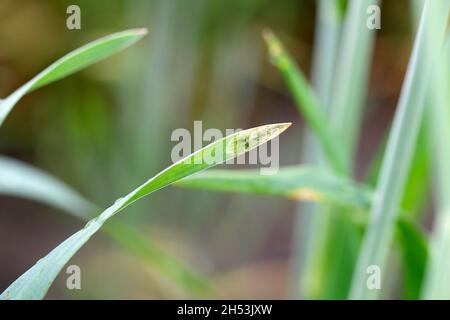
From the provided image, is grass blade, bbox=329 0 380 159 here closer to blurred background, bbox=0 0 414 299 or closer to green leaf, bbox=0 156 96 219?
green leaf, bbox=0 156 96 219

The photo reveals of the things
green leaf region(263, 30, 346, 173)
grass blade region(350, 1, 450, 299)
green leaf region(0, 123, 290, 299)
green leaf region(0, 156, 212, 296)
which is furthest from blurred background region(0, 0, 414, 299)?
green leaf region(0, 123, 290, 299)

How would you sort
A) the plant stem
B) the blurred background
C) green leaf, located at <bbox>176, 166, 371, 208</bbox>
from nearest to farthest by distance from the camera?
green leaf, located at <bbox>176, 166, 371, 208</bbox> → the plant stem → the blurred background

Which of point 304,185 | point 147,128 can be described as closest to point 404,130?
point 304,185

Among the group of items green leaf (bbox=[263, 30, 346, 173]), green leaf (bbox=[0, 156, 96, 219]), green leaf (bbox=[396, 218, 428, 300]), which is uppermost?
green leaf (bbox=[263, 30, 346, 173])

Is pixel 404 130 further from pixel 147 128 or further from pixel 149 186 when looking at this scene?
pixel 147 128

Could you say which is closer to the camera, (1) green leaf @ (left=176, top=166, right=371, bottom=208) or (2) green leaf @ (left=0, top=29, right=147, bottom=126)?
(2) green leaf @ (left=0, top=29, right=147, bottom=126)

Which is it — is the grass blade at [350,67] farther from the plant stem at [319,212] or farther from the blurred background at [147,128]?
the blurred background at [147,128]

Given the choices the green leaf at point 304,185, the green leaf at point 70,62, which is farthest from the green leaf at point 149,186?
the green leaf at point 304,185

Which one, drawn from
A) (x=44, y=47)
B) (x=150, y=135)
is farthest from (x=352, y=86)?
(x=44, y=47)

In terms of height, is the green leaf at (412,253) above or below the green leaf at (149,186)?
below
